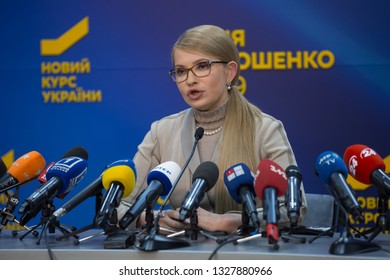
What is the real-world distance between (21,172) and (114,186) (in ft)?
1.70

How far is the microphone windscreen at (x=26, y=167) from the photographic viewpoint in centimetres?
230

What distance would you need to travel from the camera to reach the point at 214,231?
223cm

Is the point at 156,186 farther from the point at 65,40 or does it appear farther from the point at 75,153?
the point at 65,40

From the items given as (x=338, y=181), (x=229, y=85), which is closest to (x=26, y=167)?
(x=229, y=85)

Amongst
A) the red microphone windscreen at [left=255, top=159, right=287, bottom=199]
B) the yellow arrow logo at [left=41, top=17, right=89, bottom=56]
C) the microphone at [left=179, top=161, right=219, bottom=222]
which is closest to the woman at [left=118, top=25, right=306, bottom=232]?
the microphone at [left=179, top=161, right=219, bottom=222]

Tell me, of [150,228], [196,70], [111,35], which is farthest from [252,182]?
[111,35]

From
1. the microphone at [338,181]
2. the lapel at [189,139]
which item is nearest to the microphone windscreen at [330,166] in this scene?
the microphone at [338,181]

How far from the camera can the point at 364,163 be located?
6.41 feet

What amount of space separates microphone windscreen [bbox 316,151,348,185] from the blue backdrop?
2519 mm

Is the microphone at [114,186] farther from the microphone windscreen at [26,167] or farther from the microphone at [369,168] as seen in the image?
the microphone at [369,168]

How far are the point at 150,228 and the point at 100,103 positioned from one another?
2.74 meters
